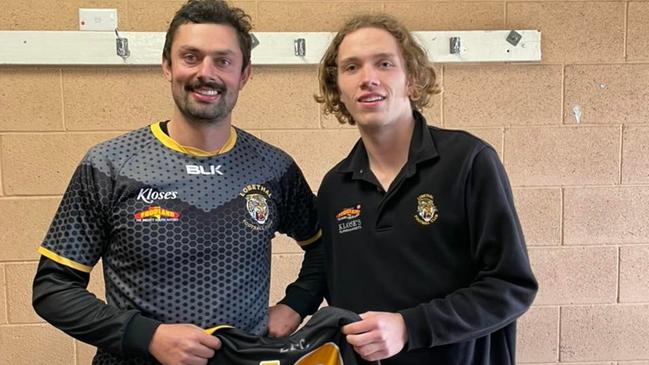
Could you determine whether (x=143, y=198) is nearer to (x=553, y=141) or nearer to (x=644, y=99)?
(x=553, y=141)

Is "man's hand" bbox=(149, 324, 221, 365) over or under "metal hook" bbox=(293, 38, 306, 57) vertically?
under

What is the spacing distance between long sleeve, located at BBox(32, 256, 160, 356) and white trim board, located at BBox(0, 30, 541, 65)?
91 centimetres

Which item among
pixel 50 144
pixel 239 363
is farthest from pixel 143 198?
pixel 50 144

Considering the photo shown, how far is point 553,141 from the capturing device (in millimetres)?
1988

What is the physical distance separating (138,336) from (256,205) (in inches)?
14.6

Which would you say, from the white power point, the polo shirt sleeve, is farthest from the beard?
the white power point

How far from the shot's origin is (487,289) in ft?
3.45

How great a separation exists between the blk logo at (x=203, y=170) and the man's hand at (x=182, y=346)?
336 millimetres

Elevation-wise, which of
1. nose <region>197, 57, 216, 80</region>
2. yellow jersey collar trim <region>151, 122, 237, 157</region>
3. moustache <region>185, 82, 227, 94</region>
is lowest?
yellow jersey collar trim <region>151, 122, 237, 157</region>

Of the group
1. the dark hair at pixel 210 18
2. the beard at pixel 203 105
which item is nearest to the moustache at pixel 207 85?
the beard at pixel 203 105

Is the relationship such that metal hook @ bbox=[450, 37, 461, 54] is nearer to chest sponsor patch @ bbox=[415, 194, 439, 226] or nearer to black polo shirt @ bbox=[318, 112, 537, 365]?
black polo shirt @ bbox=[318, 112, 537, 365]

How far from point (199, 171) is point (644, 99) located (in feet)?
5.56

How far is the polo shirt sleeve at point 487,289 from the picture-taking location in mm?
1041

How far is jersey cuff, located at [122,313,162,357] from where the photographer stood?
3.48ft
